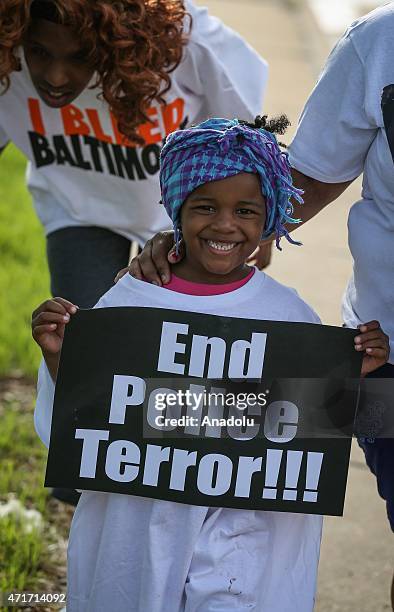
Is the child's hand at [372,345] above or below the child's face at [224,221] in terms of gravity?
below

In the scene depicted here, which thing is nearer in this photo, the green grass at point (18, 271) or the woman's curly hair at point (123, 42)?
the woman's curly hair at point (123, 42)

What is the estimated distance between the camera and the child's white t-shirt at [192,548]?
9.26ft

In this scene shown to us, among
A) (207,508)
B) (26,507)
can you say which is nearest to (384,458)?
(207,508)

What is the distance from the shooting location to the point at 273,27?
38.6 feet

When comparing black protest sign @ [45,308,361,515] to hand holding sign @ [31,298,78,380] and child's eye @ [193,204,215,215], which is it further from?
child's eye @ [193,204,215,215]

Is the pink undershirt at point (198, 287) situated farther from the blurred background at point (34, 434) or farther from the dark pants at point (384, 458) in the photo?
the blurred background at point (34, 434)

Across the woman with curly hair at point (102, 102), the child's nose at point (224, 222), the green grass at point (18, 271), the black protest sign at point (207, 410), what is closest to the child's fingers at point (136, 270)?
the black protest sign at point (207, 410)

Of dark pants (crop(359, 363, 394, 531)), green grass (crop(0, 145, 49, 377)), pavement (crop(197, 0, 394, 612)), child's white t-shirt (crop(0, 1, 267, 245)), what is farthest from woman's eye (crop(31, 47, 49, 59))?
green grass (crop(0, 145, 49, 377))

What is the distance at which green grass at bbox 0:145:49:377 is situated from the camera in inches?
223

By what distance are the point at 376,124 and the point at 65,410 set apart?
0.98 metres

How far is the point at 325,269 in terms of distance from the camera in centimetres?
690

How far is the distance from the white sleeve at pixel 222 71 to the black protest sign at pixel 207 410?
127 centimetres

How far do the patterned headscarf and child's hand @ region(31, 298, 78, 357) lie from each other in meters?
0.33

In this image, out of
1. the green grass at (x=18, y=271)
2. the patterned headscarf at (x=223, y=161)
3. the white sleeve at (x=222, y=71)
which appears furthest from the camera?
the green grass at (x=18, y=271)
